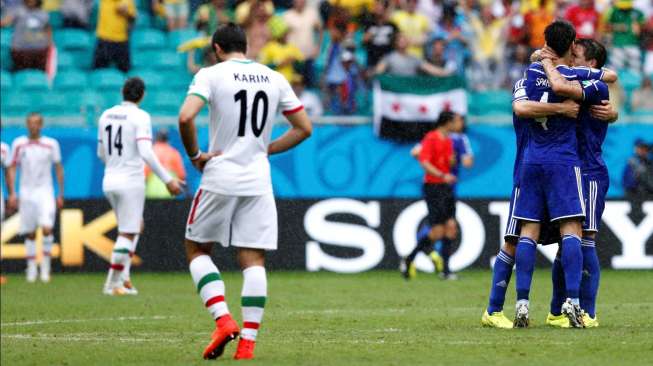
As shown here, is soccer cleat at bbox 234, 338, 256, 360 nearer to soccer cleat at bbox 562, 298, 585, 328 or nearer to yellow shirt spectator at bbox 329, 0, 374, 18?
soccer cleat at bbox 562, 298, 585, 328

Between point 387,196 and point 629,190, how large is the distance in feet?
12.6

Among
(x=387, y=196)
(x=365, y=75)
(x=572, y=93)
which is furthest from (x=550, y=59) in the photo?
(x=365, y=75)

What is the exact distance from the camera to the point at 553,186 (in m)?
10.2

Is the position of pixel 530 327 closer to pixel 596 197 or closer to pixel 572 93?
pixel 596 197

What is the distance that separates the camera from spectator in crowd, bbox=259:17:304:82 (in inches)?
883

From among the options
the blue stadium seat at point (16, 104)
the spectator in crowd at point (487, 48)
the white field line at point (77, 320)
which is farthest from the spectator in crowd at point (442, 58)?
the white field line at point (77, 320)

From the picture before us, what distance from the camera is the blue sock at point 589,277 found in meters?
10.7

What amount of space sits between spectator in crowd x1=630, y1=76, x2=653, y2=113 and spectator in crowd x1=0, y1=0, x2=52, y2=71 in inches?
385

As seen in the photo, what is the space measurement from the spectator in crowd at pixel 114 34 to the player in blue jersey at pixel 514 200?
1333 centimetres

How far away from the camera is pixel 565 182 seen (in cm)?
1017

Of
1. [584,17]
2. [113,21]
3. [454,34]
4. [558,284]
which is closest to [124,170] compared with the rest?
[558,284]

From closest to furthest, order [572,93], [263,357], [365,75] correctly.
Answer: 1. [263,357]
2. [572,93]
3. [365,75]

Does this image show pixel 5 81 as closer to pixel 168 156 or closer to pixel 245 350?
pixel 168 156

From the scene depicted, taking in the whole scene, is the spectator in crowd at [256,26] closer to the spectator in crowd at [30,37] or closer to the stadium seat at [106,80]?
the stadium seat at [106,80]
